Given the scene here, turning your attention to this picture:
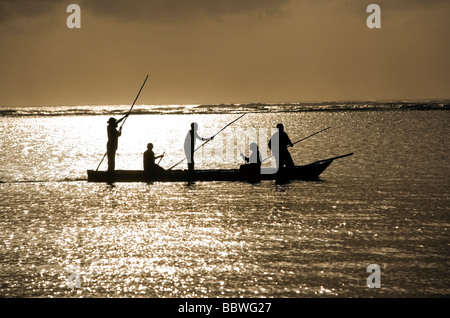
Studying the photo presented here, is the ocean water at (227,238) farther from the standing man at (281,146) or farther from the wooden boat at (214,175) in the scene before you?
the standing man at (281,146)

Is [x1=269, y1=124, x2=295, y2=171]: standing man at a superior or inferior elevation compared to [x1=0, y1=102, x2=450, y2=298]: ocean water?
superior

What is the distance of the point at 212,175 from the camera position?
2431 cm

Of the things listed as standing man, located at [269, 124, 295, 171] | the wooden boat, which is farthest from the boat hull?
standing man, located at [269, 124, 295, 171]

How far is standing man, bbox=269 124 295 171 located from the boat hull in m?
0.40

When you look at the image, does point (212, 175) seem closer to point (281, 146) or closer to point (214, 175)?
point (214, 175)

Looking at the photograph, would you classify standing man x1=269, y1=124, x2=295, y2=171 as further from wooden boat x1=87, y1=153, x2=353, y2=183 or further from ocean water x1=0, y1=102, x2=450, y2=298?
ocean water x1=0, y1=102, x2=450, y2=298

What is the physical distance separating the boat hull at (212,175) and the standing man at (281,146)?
0.40 m

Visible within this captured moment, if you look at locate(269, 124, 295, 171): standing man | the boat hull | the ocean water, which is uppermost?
locate(269, 124, 295, 171): standing man

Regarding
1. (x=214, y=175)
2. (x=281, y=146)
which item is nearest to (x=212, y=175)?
(x=214, y=175)

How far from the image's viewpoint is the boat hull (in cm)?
2416

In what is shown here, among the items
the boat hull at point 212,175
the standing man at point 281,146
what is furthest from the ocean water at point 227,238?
the standing man at point 281,146

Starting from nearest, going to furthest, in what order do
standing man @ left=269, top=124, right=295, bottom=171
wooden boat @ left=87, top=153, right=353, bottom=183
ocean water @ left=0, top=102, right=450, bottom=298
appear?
ocean water @ left=0, top=102, right=450, bottom=298, standing man @ left=269, top=124, right=295, bottom=171, wooden boat @ left=87, top=153, right=353, bottom=183
